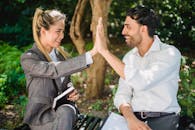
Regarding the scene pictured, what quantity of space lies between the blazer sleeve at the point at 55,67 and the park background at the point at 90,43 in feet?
4.44

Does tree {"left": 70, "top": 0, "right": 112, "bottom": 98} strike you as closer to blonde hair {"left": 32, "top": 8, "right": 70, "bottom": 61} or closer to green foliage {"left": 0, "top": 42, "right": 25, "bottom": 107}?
green foliage {"left": 0, "top": 42, "right": 25, "bottom": 107}

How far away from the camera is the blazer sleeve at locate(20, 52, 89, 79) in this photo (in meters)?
3.21

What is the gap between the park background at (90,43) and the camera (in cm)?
586

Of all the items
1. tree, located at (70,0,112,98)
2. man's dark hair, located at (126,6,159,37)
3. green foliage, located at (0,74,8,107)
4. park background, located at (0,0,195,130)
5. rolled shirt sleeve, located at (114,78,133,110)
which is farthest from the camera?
green foliage, located at (0,74,8,107)

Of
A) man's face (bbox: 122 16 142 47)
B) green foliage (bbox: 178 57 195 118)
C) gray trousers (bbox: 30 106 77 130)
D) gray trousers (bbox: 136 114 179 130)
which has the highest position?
man's face (bbox: 122 16 142 47)

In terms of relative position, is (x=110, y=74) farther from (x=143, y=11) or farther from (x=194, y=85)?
(x=143, y=11)

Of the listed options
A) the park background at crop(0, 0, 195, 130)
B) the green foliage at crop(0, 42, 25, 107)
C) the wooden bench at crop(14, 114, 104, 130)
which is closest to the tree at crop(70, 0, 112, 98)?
the park background at crop(0, 0, 195, 130)

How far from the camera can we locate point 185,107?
15.1 feet

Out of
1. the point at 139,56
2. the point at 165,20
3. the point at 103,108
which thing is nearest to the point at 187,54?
the point at 165,20

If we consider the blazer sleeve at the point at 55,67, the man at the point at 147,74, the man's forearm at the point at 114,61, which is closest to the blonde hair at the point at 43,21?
the blazer sleeve at the point at 55,67

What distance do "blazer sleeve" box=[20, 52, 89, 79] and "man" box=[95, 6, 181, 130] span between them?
0.83ft

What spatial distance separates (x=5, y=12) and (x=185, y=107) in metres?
6.39

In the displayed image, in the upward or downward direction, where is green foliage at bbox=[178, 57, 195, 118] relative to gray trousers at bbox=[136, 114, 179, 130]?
downward

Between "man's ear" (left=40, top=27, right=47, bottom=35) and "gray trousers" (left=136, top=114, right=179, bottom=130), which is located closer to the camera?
"man's ear" (left=40, top=27, right=47, bottom=35)
